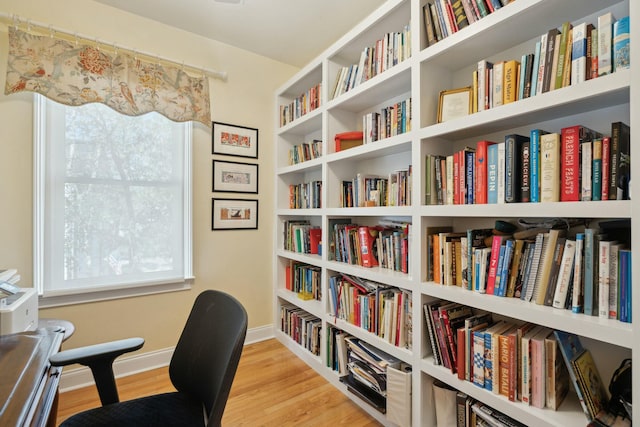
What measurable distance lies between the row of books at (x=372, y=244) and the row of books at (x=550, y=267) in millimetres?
271

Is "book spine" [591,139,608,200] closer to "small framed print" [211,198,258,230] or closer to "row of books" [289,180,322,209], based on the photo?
"row of books" [289,180,322,209]

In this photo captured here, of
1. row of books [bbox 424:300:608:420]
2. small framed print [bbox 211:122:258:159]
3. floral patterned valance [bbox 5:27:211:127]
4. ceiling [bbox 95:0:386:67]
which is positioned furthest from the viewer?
small framed print [bbox 211:122:258:159]

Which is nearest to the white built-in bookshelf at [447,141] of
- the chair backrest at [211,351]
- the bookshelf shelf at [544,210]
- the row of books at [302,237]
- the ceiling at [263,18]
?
the bookshelf shelf at [544,210]

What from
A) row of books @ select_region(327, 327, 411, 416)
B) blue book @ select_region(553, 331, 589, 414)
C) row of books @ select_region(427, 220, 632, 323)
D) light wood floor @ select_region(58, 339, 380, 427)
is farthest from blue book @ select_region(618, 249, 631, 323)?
light wood floor @ select_region(58, 339, 380, 427)

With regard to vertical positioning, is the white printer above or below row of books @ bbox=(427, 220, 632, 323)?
below

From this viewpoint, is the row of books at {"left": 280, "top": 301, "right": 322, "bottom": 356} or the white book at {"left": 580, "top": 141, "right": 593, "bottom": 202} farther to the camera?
the row of books at {"left": 280, "top": 301, "right": 322, "bottom": 356}

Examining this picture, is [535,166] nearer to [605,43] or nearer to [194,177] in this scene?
[605,43]

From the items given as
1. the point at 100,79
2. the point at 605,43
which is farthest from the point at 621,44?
the point at 100,79

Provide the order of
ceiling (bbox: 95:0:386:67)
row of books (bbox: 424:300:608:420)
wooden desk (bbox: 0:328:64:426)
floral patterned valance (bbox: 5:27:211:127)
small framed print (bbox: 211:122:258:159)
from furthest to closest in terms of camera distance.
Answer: small framed print (bbox: 211:122:258:159), ceiling (bbox: 95:0:386:67), floral patterned valance (bbox: 5:27:211:127), row of books (bbox: 424:300:608:420), wooden desk (bbox: 0:328:64:426)

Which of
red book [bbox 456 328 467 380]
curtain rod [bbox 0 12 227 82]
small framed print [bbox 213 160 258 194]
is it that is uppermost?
curtain rod [bbox 0 12 227 82]

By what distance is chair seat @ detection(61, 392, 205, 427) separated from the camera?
3.38 feet

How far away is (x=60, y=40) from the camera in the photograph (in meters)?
1.94

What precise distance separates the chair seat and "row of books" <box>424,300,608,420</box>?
1095 millimetres

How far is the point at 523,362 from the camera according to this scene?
1152mm
